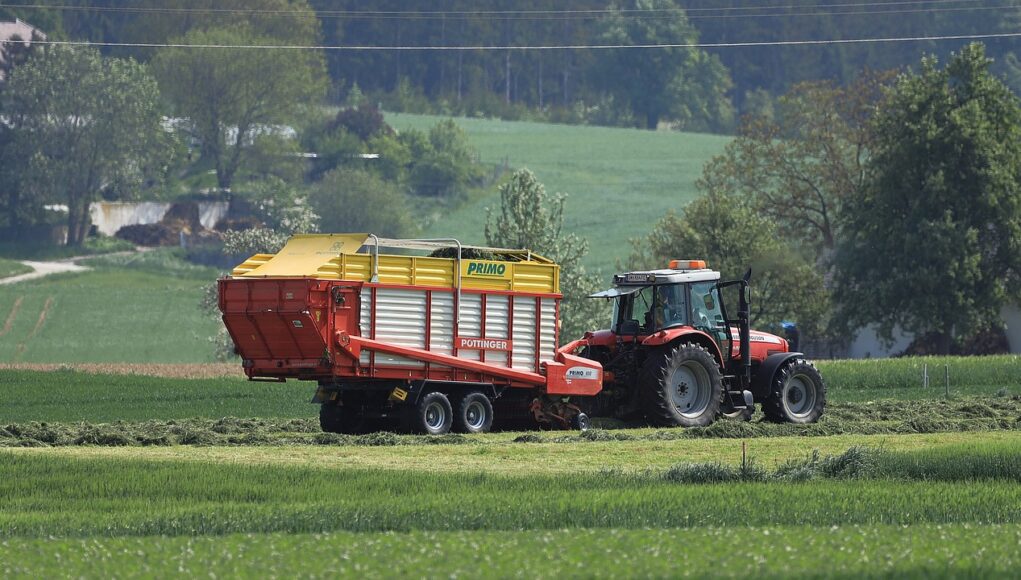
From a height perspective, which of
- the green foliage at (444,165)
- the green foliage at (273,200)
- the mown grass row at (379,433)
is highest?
the green foliage at (444,165)

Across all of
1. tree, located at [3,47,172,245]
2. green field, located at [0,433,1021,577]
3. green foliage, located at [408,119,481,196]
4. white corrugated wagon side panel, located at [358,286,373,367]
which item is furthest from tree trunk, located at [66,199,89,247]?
green field, located at [0,433,1021,577]

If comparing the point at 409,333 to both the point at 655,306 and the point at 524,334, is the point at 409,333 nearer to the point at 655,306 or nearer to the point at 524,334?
the point at 524,334

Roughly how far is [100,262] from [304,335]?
76.6 m

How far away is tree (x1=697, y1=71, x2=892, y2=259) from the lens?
240 feet

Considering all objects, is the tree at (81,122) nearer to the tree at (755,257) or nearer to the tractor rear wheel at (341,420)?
the tree at (755,257)

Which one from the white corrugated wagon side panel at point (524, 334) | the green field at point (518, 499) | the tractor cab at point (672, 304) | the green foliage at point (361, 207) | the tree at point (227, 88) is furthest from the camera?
the tree at point (227, 88)

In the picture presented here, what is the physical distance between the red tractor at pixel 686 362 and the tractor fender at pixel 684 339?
2 cm

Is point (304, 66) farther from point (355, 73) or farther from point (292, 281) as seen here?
point (292, 281)

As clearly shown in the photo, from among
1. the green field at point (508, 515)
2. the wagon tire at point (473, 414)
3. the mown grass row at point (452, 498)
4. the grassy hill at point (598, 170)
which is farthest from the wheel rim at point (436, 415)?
the grassy hill at point (598, 170)

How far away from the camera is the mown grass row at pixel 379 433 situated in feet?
80.1

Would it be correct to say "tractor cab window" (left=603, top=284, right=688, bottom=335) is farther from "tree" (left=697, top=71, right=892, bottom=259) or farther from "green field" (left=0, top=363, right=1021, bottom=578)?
"tree" (left=697, top=71, right=892, bottom=259)

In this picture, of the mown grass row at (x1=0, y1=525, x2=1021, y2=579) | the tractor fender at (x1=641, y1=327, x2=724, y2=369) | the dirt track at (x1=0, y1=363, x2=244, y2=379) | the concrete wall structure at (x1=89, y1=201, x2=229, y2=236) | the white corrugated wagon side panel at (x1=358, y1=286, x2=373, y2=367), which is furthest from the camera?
the concrete wall structure at (x1=89, y1=201, x2=229, y2=236)

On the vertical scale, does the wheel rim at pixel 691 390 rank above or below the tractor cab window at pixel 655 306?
below

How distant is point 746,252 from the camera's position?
194 feet
